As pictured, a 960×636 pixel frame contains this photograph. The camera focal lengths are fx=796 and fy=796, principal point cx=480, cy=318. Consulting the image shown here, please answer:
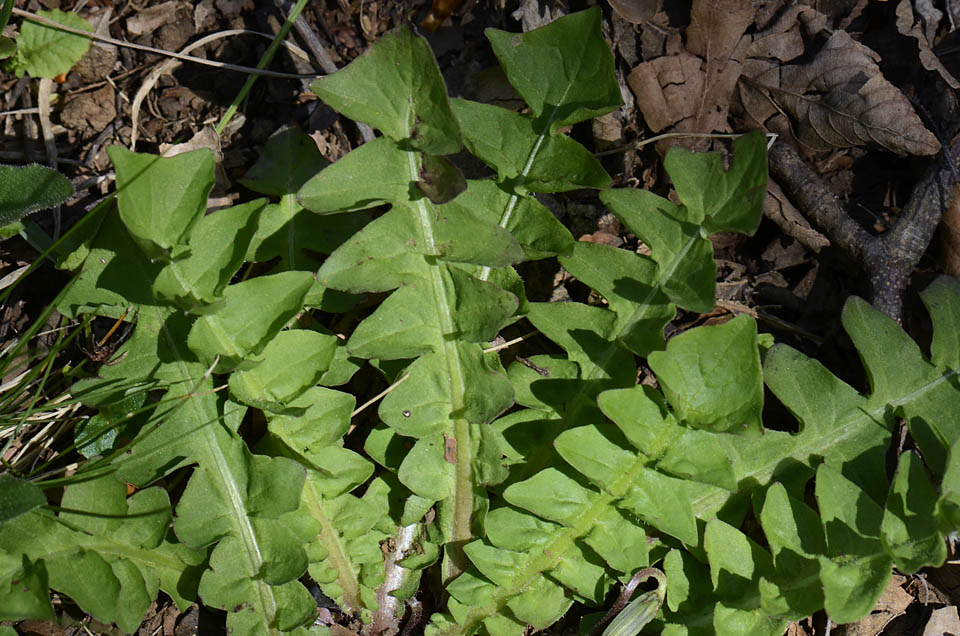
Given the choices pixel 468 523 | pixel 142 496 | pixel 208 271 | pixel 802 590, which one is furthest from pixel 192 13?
pixel 802 590

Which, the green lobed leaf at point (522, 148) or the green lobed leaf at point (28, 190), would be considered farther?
the green lobed leaf at point (522, 148)

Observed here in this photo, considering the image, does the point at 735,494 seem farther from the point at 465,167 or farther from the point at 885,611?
the point at 465,167

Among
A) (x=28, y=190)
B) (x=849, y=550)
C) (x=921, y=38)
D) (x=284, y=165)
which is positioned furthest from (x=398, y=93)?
(x=921, y=38)

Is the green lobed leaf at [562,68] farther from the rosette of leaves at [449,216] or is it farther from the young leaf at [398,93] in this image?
the young leaf at [398,93]

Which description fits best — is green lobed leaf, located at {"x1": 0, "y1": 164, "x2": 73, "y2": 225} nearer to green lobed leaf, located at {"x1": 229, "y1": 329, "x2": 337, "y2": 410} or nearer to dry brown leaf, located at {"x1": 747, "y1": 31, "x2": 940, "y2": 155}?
green lobed leaf, located at {"x1": 229, "y1": 329, "x2": 337, "y2": 410}

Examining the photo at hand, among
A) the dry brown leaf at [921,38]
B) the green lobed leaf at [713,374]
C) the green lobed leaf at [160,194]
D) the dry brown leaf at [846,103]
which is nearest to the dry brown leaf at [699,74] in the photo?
the dry brown leaf at [846,103]

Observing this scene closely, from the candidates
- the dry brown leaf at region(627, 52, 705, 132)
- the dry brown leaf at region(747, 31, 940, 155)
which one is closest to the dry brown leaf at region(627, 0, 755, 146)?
the dry brown leaf at region(627, 52, 705, 132)
